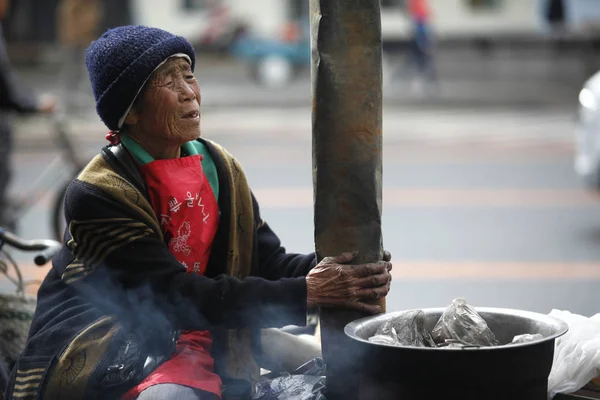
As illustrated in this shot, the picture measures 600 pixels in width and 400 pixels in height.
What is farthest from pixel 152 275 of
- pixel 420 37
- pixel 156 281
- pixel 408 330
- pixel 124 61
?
pixel 420 37

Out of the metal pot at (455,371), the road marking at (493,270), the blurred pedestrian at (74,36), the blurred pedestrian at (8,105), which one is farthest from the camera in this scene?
the blurred pedestrian at (74,36)

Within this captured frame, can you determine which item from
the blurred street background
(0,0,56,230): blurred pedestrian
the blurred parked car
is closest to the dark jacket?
the blurred street background

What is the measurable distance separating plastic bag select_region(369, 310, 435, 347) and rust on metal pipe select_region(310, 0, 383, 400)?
10 centimetres

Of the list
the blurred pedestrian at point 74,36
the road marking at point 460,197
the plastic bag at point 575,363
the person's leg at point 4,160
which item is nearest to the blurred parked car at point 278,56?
the blurred pedestrian at point 74,36

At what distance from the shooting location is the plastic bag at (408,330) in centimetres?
305

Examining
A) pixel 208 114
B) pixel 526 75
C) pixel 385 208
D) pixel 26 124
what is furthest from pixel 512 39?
pixel 385 208

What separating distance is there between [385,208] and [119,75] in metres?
7.33

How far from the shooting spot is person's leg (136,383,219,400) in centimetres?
300

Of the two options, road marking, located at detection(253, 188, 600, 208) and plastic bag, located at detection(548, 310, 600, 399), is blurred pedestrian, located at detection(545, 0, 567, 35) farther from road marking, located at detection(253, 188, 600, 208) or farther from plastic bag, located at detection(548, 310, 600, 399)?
plastic bag, located at detection(548, 310, 600, 399)

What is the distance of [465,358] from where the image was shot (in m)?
2.75

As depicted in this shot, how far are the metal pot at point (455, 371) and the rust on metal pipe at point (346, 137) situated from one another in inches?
4.5

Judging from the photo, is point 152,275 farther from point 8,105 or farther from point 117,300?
point 8,105

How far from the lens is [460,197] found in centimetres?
1085

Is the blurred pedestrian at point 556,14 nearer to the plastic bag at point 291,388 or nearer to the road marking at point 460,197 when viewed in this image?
the road marking at point 460,197
